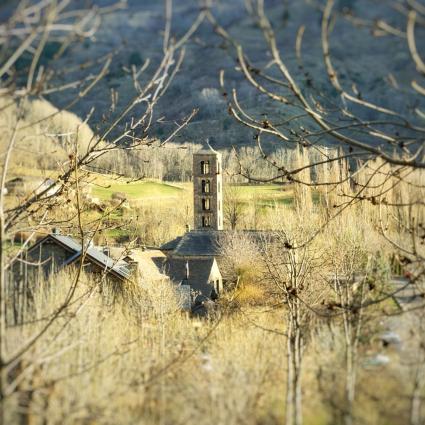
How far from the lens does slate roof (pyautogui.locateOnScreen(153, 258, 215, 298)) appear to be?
26047 millimetres

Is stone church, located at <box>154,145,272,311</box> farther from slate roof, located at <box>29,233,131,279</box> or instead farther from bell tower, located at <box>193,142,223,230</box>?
slate roof, located at <box>29,233,131,279</box>

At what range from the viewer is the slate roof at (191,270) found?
2605 cm

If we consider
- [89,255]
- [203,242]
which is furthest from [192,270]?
[89,255]

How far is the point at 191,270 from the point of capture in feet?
91.1

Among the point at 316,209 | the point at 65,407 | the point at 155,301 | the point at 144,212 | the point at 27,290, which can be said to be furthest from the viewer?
the point at 144,212

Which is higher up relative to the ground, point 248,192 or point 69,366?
point 248,192

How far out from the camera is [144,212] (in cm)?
2898

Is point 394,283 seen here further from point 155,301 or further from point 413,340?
point 413,340

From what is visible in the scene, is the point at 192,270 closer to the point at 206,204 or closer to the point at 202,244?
the point at 202,244

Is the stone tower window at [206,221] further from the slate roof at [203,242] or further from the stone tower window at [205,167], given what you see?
the slate roof at [203,242]

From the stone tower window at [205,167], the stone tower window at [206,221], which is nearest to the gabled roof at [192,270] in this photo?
the stone tower window at [205,167]

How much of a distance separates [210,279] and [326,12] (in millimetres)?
23263

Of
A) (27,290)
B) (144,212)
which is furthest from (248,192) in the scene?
(27,290)

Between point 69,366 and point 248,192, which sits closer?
point 69,366
